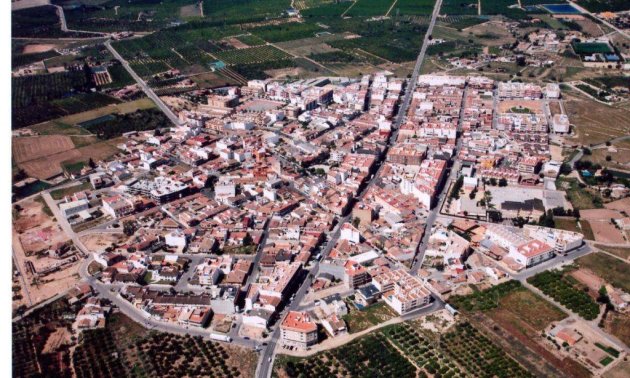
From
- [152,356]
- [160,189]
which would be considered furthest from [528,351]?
[160,189]

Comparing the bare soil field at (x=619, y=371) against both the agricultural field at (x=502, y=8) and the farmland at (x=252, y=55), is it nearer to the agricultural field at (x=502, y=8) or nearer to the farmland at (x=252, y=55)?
the farmland at (x=252, y=55)

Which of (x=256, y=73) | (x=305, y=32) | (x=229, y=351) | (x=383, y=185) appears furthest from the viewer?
(x=305, y=32)

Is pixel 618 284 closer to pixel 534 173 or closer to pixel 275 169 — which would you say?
pixel 534 173

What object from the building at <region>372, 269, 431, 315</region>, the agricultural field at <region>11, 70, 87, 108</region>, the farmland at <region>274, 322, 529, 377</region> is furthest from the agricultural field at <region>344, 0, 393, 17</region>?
the farmland at <region>274, 322, 529, 377</region>

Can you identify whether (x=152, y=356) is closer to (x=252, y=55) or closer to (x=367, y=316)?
(x=367, y=316)

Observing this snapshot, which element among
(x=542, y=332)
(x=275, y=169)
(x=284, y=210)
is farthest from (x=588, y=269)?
(x=275, y=169)

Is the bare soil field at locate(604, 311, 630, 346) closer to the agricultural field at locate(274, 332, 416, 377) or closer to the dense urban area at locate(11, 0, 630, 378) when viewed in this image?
the dense urban area at locate(11, 0, 630, 378)
